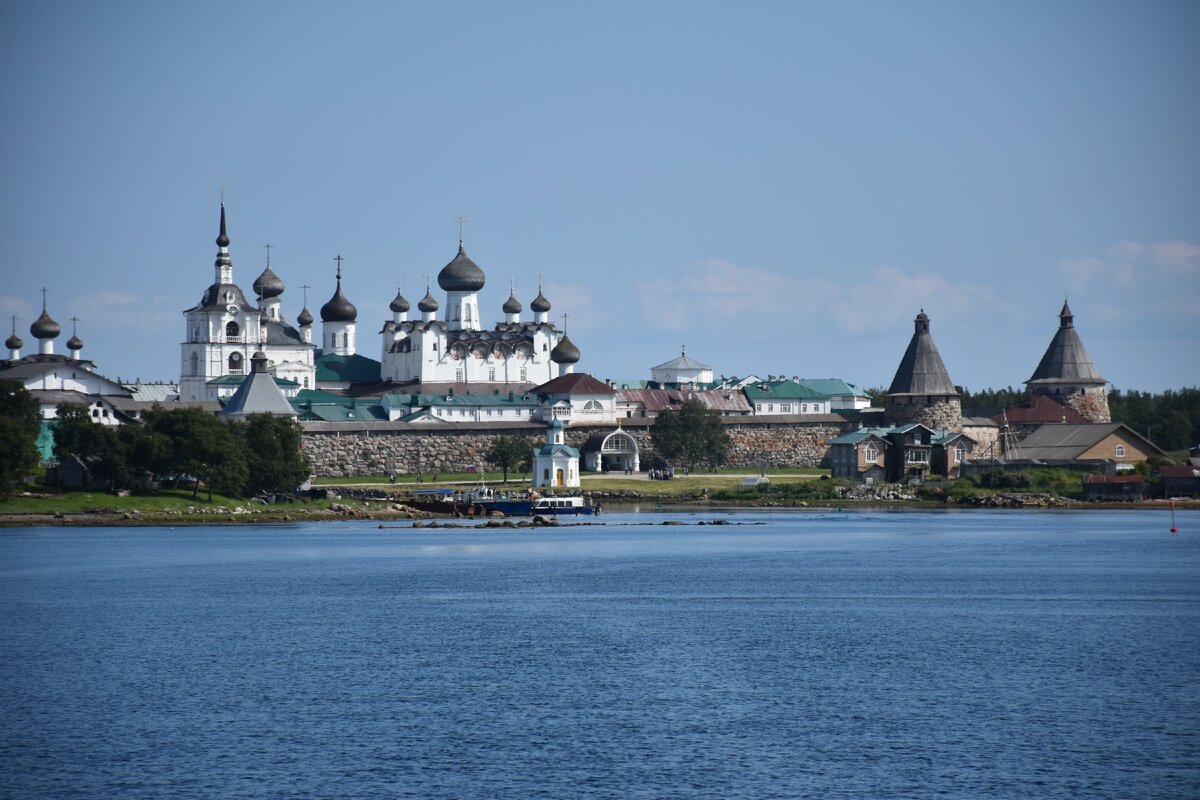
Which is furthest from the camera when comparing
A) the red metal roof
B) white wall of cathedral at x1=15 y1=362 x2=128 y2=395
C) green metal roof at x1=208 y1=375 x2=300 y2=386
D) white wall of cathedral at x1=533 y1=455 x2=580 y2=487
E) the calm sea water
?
green metal roof at x1=208 y1=375 x2=300 y2=386

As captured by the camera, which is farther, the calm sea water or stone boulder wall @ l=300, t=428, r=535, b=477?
stone boulder wall @ l=300, t=428, r=535, b=477

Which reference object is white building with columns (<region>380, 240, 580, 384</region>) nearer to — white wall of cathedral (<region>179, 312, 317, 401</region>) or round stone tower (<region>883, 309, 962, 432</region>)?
white wall of cathedral (<region>179, 312, 317, 401</region>)

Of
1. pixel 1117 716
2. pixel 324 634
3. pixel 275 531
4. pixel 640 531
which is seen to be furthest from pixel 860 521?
pixel 1117 716

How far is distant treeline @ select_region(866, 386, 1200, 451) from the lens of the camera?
98.2 m

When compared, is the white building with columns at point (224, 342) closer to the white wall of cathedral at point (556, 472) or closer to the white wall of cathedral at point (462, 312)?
the white wall of cathedral at point (462, 312)

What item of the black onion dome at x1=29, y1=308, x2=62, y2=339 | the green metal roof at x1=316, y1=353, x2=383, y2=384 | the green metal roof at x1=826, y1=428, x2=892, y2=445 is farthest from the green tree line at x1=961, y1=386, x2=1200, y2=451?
the black onion dome at x1=29, y1=308, x2=62, y2=339

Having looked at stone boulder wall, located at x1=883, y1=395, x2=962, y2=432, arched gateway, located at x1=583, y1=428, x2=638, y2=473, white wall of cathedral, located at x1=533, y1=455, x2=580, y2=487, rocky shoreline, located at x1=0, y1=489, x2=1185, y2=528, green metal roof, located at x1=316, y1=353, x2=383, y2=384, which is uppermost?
green metal roof, located at x1=316, y1=353, x2=383, y2=384

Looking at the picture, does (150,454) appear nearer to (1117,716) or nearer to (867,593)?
(867,593)

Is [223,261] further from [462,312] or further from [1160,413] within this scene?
[1160,413]

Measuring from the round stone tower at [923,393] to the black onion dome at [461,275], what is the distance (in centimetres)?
2785

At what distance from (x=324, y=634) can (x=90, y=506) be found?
3132 cm

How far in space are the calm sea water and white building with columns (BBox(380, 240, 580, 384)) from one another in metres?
55.7

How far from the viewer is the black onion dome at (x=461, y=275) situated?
103 meters

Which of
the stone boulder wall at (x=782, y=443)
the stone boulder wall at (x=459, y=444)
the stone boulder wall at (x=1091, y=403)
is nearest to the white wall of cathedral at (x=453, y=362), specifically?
the stone boulder wall at (x=459, y=444)
